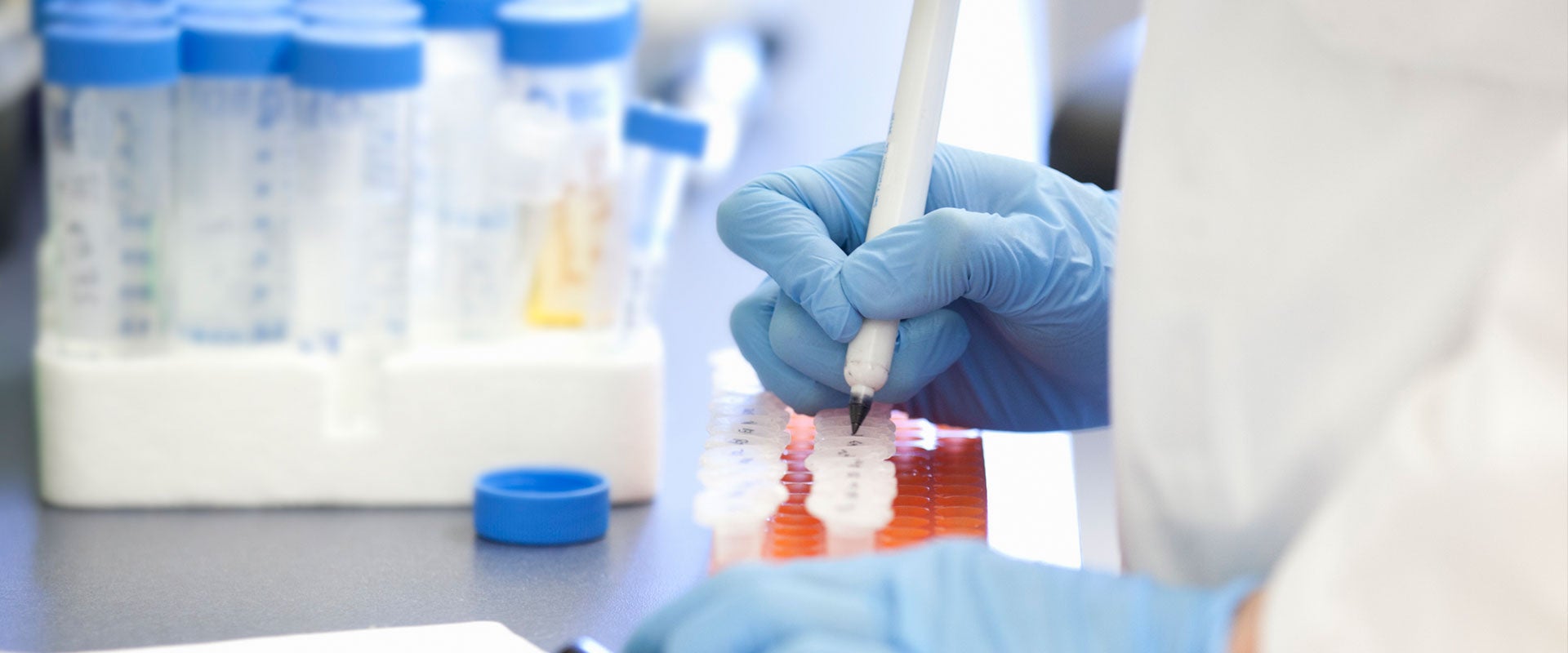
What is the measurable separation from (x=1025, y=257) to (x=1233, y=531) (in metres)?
0.21

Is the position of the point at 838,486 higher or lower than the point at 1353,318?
lower

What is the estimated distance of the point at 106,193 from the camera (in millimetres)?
987

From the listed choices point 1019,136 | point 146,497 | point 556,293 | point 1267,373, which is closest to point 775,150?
point 1019,136

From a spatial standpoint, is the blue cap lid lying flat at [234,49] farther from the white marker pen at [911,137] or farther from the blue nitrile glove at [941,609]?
the blue nitrile glove at [941,609]

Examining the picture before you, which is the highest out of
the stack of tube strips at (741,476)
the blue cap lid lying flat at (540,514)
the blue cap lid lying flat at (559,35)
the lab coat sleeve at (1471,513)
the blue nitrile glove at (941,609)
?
the blue cap lid lying flat at (559,35)

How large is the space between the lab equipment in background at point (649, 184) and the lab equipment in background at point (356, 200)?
0.57 feet

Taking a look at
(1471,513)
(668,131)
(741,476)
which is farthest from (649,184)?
(1471,513)

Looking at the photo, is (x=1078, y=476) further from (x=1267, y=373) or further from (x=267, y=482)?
(x=267, y=482)

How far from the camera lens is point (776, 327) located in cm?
83

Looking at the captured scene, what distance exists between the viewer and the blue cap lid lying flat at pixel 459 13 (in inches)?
43.1

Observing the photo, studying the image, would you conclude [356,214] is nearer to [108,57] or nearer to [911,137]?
[108,57]

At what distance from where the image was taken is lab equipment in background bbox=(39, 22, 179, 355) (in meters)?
0.98

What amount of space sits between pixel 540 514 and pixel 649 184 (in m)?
0.36

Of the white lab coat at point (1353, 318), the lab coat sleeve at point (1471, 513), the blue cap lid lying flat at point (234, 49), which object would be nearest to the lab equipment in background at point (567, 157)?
the blue cap lid lying flat at point (234, 49)
